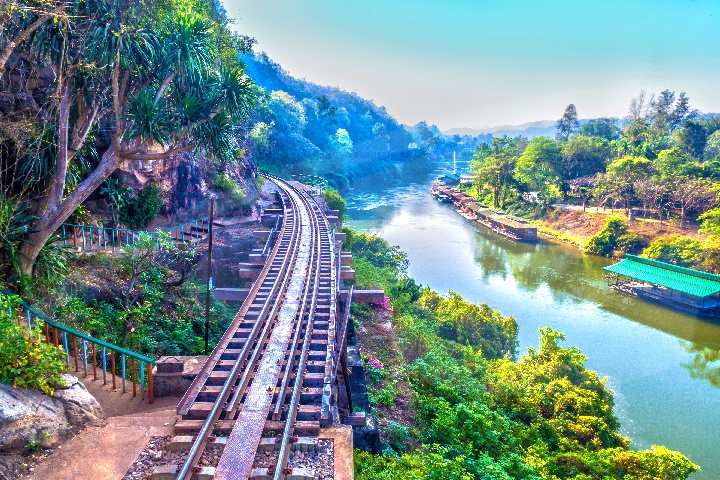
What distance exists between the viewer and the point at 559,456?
11.2 m

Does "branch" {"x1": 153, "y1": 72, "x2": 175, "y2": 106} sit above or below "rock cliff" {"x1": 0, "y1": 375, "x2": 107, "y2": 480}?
above

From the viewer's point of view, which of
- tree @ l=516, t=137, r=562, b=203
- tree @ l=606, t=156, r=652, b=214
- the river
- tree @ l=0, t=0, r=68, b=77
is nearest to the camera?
tree @ l=0, t=0, r=68, b=77

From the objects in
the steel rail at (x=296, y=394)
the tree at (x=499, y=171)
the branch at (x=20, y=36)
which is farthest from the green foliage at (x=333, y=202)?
the tree at (x=499, y=171)

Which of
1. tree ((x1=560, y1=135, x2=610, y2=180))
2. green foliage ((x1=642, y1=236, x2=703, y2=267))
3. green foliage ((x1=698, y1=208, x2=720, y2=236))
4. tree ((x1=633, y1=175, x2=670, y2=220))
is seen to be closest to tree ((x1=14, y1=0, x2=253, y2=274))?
green foliage ((x1=642, y1=236, x2=703, y2=267))

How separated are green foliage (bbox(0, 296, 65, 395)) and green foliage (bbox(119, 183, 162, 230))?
11.0 m

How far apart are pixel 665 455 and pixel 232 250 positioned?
16.3 metres

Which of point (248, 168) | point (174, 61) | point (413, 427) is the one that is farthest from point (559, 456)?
point (248, 168)

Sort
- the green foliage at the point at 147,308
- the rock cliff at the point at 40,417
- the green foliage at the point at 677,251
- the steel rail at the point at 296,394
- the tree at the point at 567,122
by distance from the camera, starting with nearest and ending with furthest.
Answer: the rock cliff at the point at 40,417
the steel rail at the point at 296,394
the green foliage at the point at 147,308
the green foliage at the point at 677,251
the tree at the point at 567,122

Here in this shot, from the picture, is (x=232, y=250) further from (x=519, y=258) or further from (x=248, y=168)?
(x=519, y=258)

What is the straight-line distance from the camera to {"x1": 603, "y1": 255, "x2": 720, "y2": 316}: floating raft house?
86.4 feet

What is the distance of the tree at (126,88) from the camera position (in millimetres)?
9945

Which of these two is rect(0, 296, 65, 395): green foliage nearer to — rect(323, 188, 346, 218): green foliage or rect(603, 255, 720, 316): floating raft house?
rect(323, 188, 346, 218): green foliage

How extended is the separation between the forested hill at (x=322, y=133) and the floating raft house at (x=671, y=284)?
30788 mm

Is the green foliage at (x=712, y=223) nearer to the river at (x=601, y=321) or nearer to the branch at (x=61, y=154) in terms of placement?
the river at (x=601, y=321)
